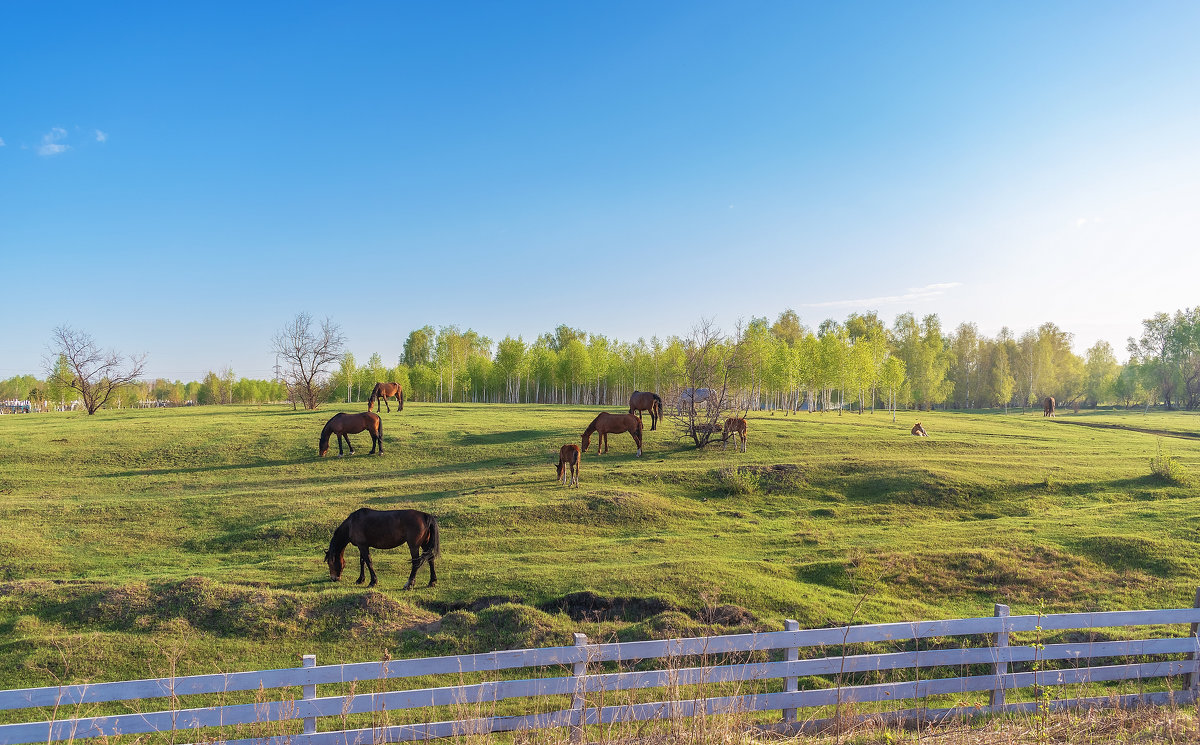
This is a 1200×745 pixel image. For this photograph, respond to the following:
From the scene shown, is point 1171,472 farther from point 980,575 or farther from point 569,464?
point 569,464

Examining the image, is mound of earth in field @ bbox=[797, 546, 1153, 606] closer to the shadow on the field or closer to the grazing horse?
the grazing horse

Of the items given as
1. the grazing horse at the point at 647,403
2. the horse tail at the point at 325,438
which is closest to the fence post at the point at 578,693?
the horse tail at the point at 325,438

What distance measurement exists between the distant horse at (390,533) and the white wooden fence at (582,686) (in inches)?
202

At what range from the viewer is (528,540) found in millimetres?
17781

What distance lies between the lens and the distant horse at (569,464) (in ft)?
77.5

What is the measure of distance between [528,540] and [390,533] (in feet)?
16.7

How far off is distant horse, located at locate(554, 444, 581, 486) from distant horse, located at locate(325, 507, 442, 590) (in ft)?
33.1

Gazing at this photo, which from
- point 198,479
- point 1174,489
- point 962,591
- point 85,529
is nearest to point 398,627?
point 962,591

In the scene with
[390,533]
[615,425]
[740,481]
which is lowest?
[740,481]

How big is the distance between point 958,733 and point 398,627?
8.92 metres

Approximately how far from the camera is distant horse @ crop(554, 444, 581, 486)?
23609mm

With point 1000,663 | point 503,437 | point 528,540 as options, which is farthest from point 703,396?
point 1000,663

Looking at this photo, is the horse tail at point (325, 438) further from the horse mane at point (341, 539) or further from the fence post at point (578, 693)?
the fence post at point (578, 693)

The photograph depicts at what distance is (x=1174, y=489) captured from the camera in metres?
23.1
